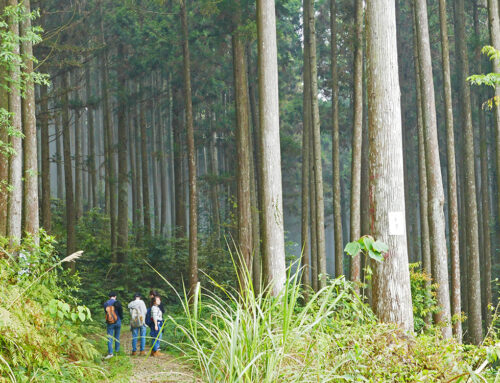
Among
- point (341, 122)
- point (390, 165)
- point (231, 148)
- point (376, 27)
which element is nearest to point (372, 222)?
point (390, 165)

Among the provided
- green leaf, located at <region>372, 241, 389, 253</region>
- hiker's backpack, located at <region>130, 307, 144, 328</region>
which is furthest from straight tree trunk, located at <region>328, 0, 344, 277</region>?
green leaf, located at <region>372, 241, 389, 253</region>

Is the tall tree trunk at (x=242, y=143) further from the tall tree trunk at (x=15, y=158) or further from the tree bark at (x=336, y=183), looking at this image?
the tall tree trunk at (x=15, y=158)

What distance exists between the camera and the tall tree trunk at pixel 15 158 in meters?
10.7

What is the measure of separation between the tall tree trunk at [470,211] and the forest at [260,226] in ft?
0.24

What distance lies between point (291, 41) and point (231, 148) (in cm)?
1178

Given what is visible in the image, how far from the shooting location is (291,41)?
36812mm

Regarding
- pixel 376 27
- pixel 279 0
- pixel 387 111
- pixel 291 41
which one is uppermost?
pixel 291 41

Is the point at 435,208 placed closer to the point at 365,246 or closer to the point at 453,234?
the point at 453,234

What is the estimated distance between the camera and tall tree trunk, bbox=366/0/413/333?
6836 mm

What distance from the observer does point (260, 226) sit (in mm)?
13922

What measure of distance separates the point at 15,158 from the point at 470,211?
44.2 ft

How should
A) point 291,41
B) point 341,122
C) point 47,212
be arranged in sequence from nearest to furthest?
point 47,212, point 341,122, point 291,41

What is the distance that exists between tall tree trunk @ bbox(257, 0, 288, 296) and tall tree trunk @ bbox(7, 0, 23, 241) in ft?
15.6

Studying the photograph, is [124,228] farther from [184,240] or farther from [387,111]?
[387,111]
